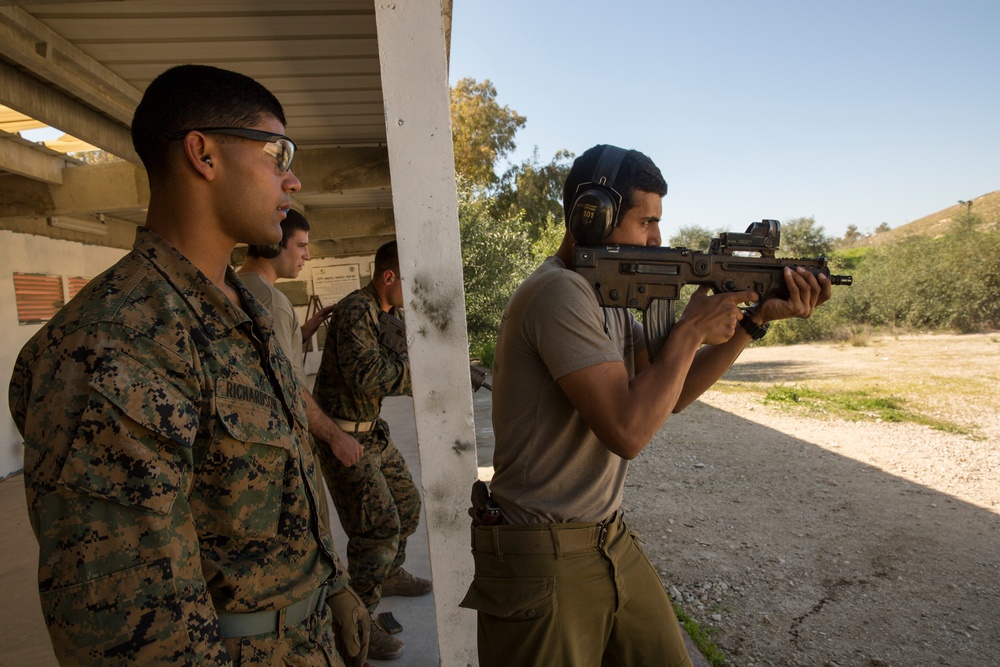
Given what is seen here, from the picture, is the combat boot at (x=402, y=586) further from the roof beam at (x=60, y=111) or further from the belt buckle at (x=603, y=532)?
the roof beam at (x=60, y=111)

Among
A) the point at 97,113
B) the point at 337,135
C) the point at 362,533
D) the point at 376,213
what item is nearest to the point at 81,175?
the point at 97,113

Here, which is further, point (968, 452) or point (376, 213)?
point (376, 213)

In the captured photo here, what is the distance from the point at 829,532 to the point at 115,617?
5819 mm

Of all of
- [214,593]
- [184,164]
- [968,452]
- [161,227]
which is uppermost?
[184,164]

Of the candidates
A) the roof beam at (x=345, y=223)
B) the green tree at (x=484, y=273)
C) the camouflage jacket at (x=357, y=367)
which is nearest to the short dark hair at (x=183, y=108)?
the camouflage jacket at (x=357, y=367)

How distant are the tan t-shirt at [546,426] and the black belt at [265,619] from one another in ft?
2.06

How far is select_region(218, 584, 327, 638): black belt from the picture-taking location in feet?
3.87

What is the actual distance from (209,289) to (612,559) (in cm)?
119

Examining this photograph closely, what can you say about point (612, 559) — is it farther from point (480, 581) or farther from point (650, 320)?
point (650, 320)

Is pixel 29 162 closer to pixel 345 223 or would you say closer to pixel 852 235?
pixel 345 223

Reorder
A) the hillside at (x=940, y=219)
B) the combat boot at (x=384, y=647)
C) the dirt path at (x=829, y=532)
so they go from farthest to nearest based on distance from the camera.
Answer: the hillside at (x=940, y=219) < the dirt path at (x=829, y=532) < the combat boot at (x=384, y=647)

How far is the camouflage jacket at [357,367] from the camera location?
11.0 feet

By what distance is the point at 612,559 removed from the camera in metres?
1.78

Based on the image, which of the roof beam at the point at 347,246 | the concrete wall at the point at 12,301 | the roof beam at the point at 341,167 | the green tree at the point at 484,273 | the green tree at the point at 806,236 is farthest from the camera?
the green tree at the point at 806,236
